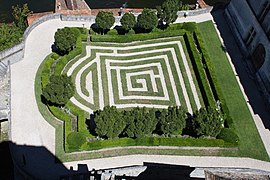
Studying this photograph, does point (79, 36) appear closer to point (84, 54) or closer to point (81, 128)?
point (84, 54)

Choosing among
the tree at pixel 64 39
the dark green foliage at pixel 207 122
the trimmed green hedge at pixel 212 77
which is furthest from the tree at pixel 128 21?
the dark green foliage at pixel 207 122

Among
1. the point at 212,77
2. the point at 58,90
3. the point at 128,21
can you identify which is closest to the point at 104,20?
the point at 128,21

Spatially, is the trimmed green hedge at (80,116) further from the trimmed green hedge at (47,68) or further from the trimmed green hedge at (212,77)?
the trimmed green hedge at (212,77)

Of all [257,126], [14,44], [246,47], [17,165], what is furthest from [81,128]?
[246,47]

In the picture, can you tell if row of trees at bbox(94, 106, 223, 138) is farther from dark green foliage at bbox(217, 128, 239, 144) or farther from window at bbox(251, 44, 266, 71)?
window at bbox(251, 44, 266, 71)

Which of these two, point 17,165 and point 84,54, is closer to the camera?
point 17,165

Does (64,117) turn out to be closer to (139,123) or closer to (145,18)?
(139,123)

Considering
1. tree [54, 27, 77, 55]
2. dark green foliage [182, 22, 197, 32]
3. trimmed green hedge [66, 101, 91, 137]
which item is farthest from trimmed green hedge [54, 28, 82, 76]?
dark green foliage [182, 22, 197, 32]

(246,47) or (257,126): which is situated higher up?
(246,47)
